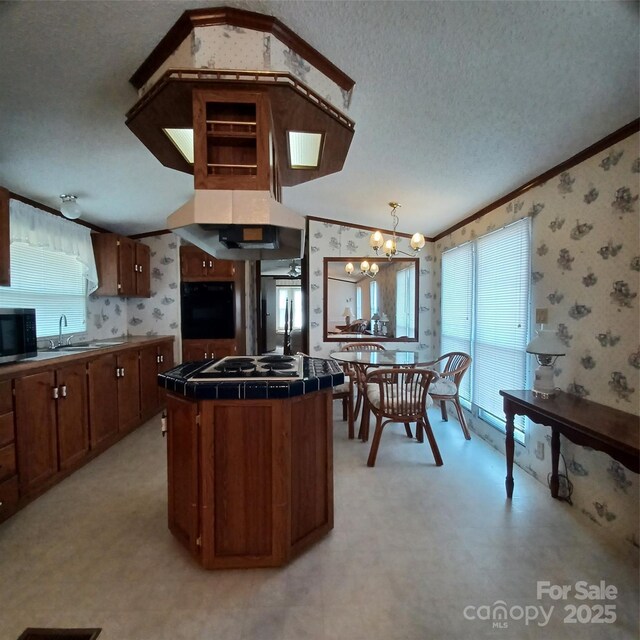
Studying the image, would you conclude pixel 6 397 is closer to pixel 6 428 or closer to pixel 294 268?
pixel 6 428

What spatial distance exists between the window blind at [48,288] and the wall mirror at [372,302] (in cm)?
285

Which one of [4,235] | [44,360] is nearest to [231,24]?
[4,235]

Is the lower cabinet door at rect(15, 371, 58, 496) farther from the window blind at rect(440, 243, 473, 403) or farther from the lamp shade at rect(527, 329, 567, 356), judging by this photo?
the window blind at rect(440, 243, 473, 403)

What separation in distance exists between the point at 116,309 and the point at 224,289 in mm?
1427

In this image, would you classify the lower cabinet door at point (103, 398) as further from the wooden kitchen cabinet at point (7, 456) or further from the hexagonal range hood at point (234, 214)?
the hexagonal range hood at point (234, 214)

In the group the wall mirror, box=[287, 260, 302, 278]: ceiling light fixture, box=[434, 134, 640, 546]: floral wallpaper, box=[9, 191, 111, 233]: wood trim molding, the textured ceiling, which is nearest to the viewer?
the textured ceiling

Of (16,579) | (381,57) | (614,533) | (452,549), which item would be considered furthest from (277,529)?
(381,57)

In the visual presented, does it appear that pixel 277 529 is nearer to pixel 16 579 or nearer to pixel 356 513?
pixel 356 513

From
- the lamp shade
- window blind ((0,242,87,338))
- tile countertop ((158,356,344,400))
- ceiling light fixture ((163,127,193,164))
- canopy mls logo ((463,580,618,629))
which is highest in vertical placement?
ceiling light fixture ((163,127,193,164))

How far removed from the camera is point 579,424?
161 centimetres

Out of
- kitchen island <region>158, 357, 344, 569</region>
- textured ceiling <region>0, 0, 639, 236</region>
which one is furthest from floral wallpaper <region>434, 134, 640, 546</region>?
kitchen island <region>158, 357, 344, 569</region>

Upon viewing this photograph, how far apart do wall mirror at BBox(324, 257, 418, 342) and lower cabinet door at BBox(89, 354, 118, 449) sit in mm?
2490

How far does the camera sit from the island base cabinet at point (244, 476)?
152cm

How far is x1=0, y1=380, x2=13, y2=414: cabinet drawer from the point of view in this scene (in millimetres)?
1928
